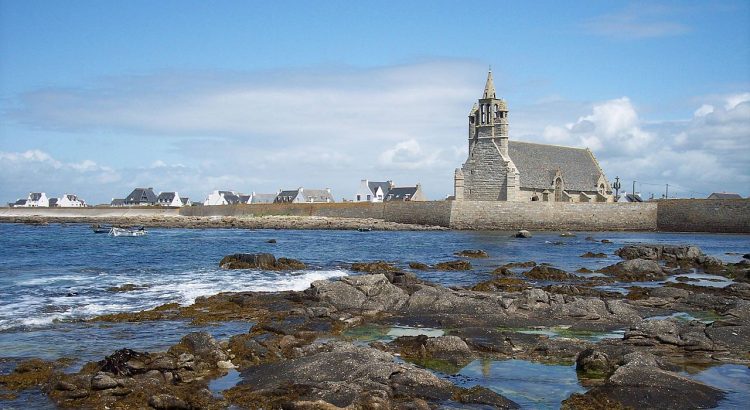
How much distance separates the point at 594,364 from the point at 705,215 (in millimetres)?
61383

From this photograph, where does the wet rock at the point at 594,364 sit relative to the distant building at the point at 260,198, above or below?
below

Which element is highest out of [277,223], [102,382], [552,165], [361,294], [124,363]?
[552,165]

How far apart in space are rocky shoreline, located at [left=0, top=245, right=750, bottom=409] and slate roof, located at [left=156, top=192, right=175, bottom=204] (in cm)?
11608

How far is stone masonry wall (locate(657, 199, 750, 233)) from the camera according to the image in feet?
208

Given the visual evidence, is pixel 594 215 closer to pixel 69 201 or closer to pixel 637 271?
pixel 637 271

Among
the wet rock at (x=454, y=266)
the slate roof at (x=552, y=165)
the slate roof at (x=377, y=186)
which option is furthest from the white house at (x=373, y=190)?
the wet rock at (x=454, y=266)

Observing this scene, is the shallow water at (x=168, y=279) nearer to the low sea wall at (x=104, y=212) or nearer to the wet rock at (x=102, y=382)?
the wet rock at (x=102, y=382)

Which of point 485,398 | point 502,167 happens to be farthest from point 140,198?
point 485,398

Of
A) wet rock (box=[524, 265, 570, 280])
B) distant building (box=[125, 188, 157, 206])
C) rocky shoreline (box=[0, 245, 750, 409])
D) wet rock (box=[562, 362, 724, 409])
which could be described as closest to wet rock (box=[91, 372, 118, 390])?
rocky shoreline (box=[0, 245, 750, 409])

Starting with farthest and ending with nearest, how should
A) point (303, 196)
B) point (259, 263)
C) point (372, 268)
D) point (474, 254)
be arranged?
point (303, 196) < point (474, 254) < point (259, 263) < point (372, 268)

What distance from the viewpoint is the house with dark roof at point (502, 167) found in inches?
2827

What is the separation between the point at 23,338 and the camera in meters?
14.1

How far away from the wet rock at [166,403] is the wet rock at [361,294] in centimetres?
837

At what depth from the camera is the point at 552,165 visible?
7944cm
